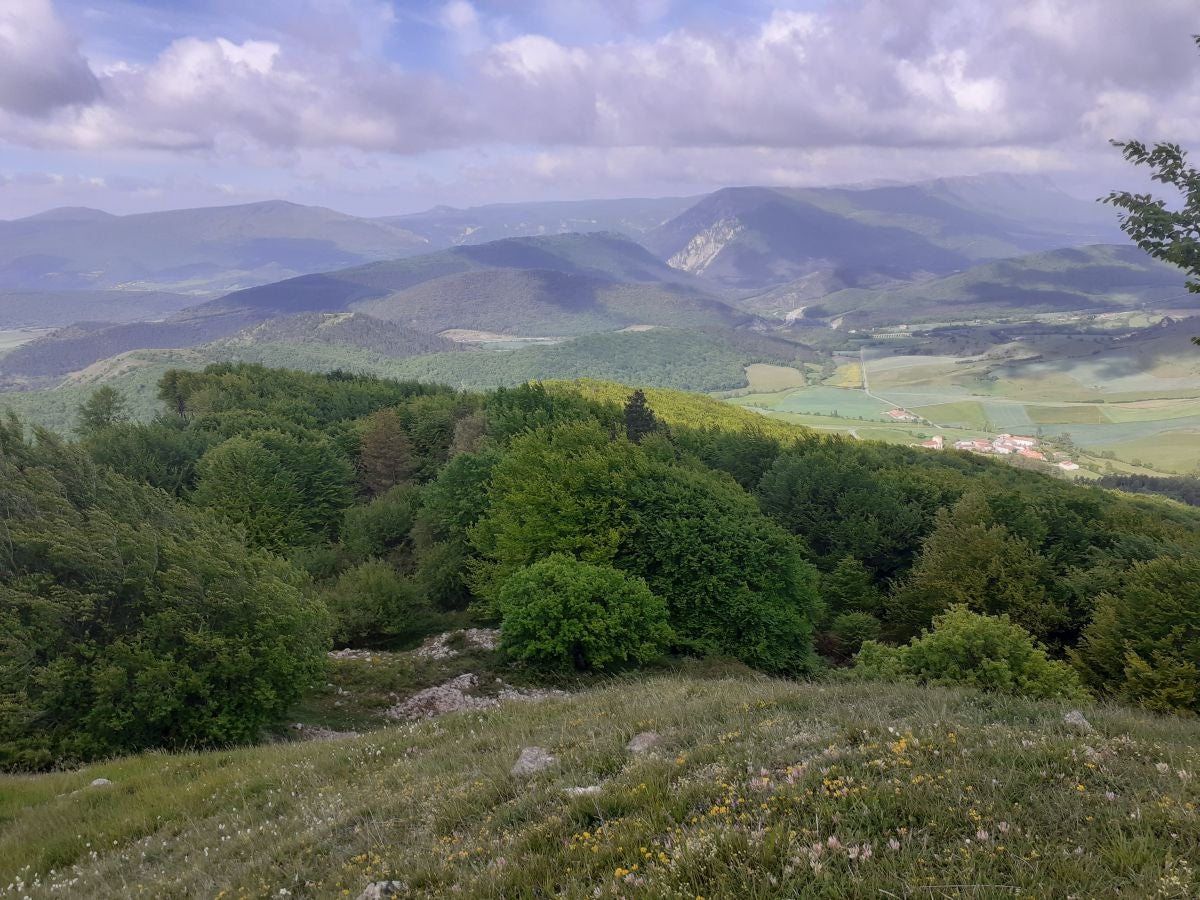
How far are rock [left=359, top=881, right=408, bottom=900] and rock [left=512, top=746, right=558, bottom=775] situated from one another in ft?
8.74

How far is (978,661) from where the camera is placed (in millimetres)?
21266

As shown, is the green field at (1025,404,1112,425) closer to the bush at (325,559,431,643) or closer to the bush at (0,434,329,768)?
the bush at (325,559,431,643)

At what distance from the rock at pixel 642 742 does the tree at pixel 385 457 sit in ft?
166

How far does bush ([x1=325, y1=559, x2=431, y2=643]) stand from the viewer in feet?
98.6

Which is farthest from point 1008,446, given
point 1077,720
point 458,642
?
point 1077,720

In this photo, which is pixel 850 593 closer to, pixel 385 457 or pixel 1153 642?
pixel 1153 642

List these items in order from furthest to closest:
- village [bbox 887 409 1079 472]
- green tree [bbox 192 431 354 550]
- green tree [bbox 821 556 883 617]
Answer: village [bbox 887 409 1079 472] < green tree [bbox 192 431 354 550] < green tree [bbox 821 556 883 617]

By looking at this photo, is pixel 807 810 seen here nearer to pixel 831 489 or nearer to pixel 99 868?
pixel 99 868

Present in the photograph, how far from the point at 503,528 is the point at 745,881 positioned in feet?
95.9

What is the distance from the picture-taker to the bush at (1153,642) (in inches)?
839

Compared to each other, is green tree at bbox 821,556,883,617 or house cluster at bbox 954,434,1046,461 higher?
green tree at bbox 821,556,883,617

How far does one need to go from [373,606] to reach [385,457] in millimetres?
29905

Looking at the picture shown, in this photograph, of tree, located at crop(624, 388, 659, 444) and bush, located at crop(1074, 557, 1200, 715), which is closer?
bush, located at crop(1074, 557, 1200, 715)

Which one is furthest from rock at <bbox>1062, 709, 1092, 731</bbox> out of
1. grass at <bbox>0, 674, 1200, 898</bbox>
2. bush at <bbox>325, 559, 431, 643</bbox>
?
bush at <bbox>325, 559, 431, 643</bbox>
